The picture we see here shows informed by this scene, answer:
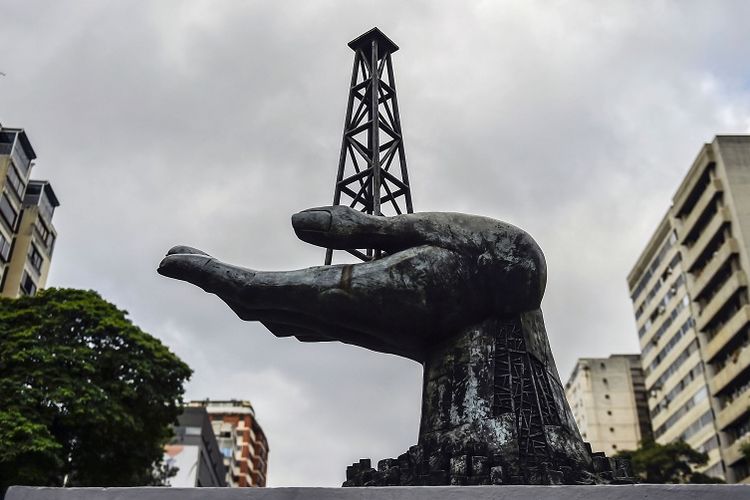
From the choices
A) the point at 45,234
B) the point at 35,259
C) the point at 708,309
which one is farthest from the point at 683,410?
the point at 45,234

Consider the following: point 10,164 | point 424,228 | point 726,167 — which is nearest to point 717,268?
point 726,167

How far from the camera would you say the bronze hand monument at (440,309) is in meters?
5.93

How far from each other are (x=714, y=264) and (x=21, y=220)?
132ft

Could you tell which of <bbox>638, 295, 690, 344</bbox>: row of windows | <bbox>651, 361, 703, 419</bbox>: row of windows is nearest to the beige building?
<bbox>638, 295, 690, 344</bbox>: row of windows

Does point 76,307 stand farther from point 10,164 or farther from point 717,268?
Result: point 717,268

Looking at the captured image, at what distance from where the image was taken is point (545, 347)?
21.6 ft

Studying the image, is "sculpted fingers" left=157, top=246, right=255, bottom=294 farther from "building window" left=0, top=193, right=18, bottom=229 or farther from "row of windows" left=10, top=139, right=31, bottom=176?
"row of windows" left=10, top=139, right=31, bottom=176

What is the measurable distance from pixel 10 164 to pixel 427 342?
3692cm

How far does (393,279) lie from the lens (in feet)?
20.2

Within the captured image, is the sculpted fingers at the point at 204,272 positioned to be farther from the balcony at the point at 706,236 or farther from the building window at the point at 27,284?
the balcony at the point at 706,236

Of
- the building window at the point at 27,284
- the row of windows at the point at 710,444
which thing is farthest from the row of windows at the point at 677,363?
the building window at the point at 27,284

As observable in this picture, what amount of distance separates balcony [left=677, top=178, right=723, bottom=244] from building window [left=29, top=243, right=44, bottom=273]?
39196mm

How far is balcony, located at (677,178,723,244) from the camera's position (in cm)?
4388

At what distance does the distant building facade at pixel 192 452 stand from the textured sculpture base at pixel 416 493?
38304 mm
